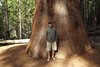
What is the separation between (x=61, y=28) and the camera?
12172 millimetres

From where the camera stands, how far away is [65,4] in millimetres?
12336

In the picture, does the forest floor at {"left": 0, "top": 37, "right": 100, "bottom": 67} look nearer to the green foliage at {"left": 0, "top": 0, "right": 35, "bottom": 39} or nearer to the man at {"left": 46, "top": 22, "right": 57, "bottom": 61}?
the man at {"left": 46, "top": 22, "right": 57, "bottom": 61}

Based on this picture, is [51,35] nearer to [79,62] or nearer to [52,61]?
[52,61]

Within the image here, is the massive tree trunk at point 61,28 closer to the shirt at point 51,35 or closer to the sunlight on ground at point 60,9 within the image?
the sunlight on ground at point 60,9

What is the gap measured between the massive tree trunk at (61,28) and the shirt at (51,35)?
0.53 m

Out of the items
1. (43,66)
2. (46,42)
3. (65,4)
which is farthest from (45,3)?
(43,66)

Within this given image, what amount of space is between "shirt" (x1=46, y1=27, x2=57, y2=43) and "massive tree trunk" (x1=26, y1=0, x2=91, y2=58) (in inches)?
20.7

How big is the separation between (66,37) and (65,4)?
4.98ft

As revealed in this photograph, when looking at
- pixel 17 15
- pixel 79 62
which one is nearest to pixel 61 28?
pixel 79 62

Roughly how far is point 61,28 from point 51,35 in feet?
2.97

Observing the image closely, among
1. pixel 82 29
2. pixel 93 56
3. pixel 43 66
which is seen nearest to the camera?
pixel 43 66

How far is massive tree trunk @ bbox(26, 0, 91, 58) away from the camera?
12.0m

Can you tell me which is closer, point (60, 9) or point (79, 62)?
point (79, 62)

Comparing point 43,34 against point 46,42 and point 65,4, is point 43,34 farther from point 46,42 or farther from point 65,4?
point 65,4
